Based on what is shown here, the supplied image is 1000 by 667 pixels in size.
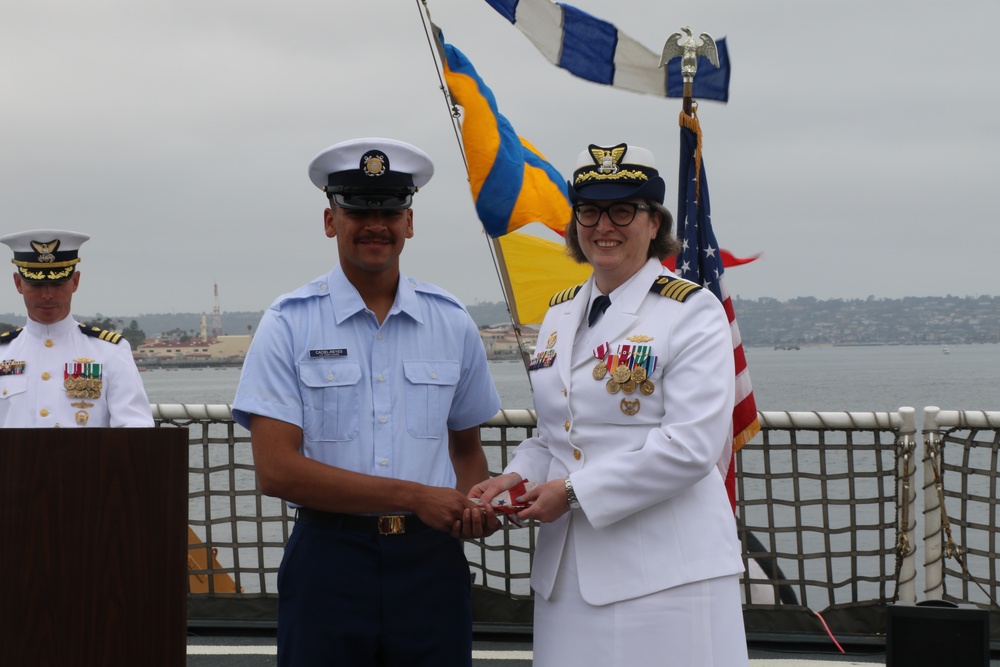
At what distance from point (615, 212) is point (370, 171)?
2.08ft

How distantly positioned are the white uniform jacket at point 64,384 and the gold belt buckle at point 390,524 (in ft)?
7.66

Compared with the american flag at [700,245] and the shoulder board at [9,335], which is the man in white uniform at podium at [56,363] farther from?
the american flag at [700,245]

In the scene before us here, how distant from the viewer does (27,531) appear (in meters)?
2.37

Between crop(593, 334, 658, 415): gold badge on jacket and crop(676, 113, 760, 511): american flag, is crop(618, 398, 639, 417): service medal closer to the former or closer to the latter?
crop(593, 334, 658, 415): gold badge on jacket

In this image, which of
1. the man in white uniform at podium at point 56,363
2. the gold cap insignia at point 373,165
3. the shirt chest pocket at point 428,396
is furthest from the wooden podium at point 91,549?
the man in white uniform at podium at point 56,363

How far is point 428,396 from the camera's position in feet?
9.23

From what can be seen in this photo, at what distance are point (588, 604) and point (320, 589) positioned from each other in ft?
2.14

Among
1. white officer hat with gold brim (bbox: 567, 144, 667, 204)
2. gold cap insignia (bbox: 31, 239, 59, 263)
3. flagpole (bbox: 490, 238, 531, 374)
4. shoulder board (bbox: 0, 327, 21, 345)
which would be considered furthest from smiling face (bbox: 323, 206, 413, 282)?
flagpole (bbox: 490, 238, 531, 374)

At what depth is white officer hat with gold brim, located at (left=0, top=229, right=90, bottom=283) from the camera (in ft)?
15.3

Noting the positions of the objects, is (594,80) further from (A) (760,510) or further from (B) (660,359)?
(A) (760,510)

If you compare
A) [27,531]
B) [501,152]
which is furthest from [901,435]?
[27,531]

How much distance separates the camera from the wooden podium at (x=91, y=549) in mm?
2365

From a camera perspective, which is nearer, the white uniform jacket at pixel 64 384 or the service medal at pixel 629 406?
the service medal at pixel 629 406

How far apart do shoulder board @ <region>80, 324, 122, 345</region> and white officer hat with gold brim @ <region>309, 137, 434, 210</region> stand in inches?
94.9
